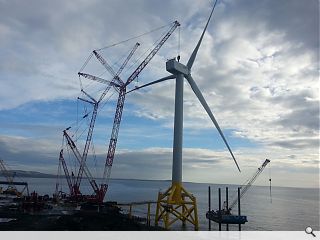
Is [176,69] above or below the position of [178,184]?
above

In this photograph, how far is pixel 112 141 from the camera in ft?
219

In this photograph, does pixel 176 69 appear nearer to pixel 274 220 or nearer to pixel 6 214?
pixel 6 214

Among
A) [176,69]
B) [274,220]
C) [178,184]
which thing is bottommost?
[274,220]

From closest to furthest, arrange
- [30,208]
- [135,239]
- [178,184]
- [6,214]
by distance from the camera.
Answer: [135,239], [178,184], [6,214], [30,208]

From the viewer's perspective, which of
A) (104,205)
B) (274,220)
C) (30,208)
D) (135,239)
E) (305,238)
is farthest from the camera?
(274,220)

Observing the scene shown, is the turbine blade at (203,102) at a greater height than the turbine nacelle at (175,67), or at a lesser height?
lesser

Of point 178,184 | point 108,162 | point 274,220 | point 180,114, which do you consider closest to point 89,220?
point 178,184

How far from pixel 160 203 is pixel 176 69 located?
16478 millimetres

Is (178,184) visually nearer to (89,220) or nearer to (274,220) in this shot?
(89,220)

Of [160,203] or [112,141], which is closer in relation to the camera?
[160,203]

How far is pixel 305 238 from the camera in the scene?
20.2 meters

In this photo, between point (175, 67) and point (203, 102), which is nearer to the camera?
point (175, 67)

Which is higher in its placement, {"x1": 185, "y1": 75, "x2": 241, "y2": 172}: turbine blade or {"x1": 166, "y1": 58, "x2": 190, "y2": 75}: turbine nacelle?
{"x1": 166, "y1": 58, "x2": 190, "y2": 75}: turbine nacelle

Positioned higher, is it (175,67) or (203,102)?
(175,67)
